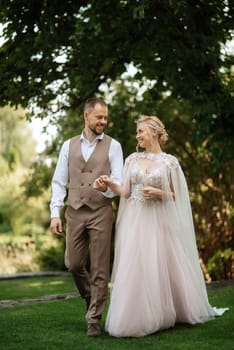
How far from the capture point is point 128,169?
625 cm

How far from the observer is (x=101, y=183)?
5715 millimetres

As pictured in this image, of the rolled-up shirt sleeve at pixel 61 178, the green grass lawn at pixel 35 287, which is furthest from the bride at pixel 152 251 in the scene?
the green grass lawn at pixel 35 287

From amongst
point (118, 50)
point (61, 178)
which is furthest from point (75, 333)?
point (118, 50)

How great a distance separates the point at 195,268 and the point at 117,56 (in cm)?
552

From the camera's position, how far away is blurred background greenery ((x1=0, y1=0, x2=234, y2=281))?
960cm

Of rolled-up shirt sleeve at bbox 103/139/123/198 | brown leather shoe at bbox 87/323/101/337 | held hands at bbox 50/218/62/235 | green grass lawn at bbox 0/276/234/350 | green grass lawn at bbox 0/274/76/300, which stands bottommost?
green grass lawn at bbox 0/274/76/300

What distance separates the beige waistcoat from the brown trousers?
6 centimetres

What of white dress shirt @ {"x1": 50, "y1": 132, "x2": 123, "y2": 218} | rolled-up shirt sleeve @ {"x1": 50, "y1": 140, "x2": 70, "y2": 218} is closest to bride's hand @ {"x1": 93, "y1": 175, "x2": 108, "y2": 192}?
white dress shirt @ {"x1": 50, "y1": 132, "x2": 123, "y2": 218}

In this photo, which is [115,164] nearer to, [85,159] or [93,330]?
[85,159]

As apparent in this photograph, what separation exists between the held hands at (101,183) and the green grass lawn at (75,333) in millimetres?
1263

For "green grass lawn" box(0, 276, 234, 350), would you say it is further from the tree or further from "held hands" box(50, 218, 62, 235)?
the tree

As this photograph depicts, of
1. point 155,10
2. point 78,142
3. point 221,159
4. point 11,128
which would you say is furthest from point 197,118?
point 11,128

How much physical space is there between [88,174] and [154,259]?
0.95 metres

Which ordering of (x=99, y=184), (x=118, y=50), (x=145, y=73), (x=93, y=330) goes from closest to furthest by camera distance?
1. (x=99, y=184)
2. (x=93, y=330)
3. (x=145, y=73)
4. (x=118, y=50)
